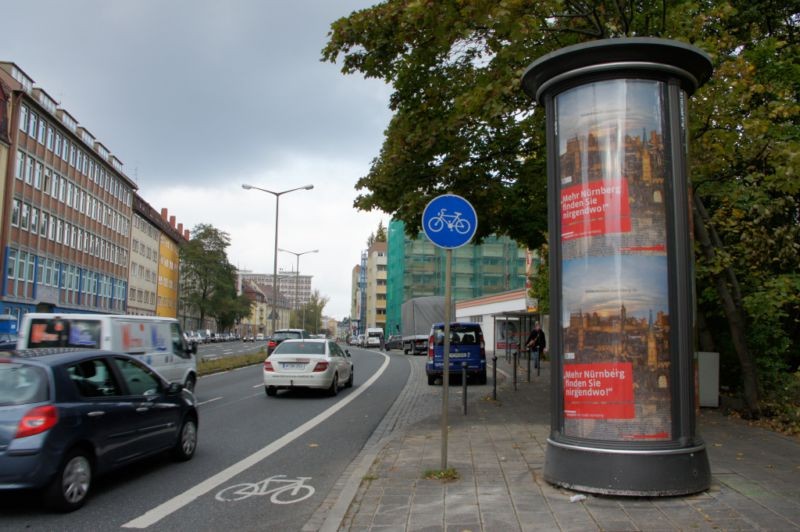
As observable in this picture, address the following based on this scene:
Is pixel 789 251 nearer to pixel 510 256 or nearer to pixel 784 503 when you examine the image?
pixel 784 503

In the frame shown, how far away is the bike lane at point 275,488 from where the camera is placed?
5789 mm

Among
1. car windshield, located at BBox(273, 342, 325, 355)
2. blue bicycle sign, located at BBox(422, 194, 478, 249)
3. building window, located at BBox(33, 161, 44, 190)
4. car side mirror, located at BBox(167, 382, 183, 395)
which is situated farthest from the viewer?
building window, located at BBox(33, 161, 44, 190)

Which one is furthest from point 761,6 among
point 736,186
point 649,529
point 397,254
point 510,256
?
point 397,254

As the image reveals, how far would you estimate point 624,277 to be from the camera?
6.17 m

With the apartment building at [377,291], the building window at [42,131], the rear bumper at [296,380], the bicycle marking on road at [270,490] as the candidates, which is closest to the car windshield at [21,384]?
the bicycle marking on road at [270,490]

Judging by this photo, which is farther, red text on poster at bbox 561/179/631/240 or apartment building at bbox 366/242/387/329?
apartment building at bbox 366/242/387/329

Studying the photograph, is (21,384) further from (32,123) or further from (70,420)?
(32,123)

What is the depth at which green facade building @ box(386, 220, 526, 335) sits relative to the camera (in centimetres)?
7694

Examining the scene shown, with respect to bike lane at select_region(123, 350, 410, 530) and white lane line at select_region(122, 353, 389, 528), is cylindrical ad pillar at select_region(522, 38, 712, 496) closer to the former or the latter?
bike lane at select_region(123, 350, 410, 530)

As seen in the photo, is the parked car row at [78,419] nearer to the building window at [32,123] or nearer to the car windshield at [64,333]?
the car windshield at [64,333]

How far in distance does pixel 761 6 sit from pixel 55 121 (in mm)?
50375

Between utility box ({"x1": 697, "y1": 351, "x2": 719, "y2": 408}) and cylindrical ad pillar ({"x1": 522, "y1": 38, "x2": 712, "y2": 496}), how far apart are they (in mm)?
7537

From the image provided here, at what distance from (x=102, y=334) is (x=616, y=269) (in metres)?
9.88

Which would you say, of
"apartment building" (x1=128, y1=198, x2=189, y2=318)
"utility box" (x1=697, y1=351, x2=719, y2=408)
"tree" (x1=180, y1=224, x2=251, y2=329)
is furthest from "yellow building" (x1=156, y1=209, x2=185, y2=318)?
"utility box" (x1=697, y1=351, x2=719, y2=408)
